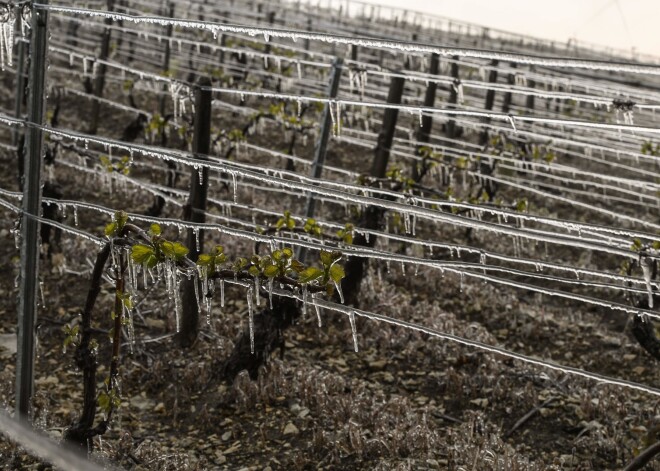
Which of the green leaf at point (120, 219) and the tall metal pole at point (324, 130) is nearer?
the green leaf at point (120, 219)

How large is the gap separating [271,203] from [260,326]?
380 cm

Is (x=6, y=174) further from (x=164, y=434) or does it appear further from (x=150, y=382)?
(x=164, y=434)

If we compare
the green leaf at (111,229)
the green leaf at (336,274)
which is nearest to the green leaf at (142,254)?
the green leaf at (111,229)

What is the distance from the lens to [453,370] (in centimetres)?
392

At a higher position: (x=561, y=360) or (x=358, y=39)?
(x=358, y=39)

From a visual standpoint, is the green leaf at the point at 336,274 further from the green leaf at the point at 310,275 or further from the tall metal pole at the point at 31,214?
the tall metal pole at the point at 31,214

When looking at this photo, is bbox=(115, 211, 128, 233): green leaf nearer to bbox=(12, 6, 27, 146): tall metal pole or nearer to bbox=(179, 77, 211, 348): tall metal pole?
bbox=(179, 77, 211, 348): tall metal pole

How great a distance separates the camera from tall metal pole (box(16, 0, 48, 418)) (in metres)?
2.60

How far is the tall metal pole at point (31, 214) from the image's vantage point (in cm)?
260

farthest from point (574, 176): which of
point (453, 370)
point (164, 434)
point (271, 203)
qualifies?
point (164, 434)

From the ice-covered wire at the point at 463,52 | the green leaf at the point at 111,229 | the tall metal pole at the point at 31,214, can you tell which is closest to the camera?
the ice-covered wire at the point at 463,52

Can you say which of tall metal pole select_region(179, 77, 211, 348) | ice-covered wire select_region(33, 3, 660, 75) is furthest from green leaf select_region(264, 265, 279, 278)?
tall metal pole select_region(179, 77, 211, 348)

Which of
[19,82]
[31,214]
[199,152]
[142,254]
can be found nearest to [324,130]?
[199,152]

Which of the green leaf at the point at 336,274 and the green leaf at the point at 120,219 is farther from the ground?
the green leaf at the point at 120,219
